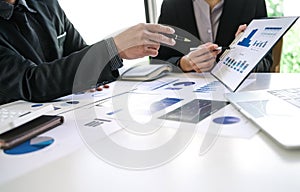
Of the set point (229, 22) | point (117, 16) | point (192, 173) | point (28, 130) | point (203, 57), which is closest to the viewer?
point (192, 173)

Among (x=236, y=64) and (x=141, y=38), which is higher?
(x=141, y=38)

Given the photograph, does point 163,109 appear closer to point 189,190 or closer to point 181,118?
point 181,118

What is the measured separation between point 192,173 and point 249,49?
0.55m

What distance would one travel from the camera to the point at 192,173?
0.41 m

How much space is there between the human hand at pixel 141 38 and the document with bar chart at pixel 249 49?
8.1 inches

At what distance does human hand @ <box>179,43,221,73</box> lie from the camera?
1039mm

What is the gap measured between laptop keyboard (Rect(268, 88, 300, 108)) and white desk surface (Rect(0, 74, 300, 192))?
0.19 metres

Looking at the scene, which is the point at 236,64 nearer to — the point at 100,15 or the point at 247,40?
the point at 247,40

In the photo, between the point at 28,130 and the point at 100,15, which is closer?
the point at 28,130

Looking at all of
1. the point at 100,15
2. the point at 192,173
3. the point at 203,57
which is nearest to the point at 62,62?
the point at 203,57

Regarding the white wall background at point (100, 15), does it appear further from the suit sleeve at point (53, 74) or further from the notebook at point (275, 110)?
the notebook at point (275, 110)

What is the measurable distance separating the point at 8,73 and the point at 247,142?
27.8 inches

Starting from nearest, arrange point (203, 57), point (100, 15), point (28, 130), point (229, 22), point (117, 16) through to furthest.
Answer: point (28, 130) → point (203, 57) → point (229, 22) → point (100, 15) → point (117, 16)

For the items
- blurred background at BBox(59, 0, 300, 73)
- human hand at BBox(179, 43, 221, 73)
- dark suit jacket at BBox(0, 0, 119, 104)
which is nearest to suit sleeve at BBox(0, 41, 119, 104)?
dark suit jacket at BBox(0, 0, 119, 104)
